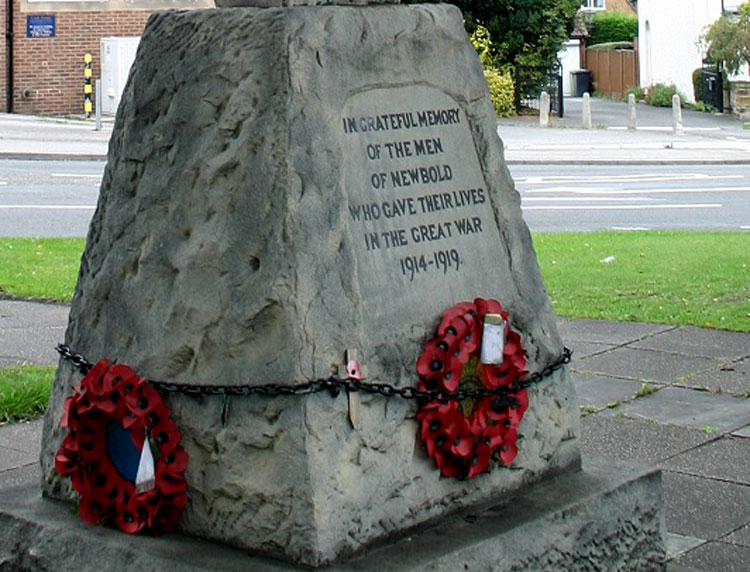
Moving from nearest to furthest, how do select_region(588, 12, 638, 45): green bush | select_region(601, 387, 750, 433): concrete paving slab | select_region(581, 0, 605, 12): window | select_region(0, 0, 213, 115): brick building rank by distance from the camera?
select_region(601, 387, 750, 433): concrete paving slab → select_region(0, 0, 213, 115): brick building → select_region(588, 12, 638, 45): green bush → select_region(581, 0, 605, 12): window

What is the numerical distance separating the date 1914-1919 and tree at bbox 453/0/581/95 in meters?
33.8

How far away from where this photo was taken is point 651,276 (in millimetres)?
11977

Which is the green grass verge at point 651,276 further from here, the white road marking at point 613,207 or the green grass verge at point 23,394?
the green grass verge at point 23,394

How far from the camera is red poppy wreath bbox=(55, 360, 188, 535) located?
412 centimetres

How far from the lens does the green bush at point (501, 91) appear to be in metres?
37.6

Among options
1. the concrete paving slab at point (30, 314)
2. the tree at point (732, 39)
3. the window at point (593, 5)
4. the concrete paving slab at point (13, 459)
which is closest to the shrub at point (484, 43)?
the tree at point (732, 39)

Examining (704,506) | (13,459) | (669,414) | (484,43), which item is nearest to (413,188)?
(704,506)

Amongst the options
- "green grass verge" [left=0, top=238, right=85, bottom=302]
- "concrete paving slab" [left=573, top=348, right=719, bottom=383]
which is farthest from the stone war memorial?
"green grass verge" [left=0, top=238, right=85, bottom=302]

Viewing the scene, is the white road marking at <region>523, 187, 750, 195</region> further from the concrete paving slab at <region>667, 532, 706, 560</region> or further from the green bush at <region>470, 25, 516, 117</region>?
the green bush at <region>470, 25, 516, 117</region>

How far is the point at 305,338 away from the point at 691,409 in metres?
3.55

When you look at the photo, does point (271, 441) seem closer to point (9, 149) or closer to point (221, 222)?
point (221, 222)

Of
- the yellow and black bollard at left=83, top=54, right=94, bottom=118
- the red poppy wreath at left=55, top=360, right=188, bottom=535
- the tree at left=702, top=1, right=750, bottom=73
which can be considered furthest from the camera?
the tree at left=702, top=1, right=750, bottom=73

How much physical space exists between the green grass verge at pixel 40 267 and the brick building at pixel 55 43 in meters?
18.2

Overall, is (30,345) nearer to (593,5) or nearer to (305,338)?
(305,338)
